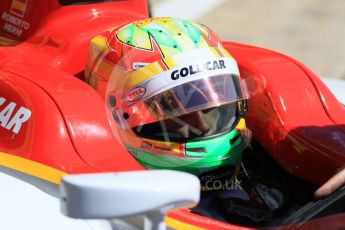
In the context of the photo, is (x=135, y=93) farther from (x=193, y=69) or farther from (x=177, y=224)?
(x=177, y=224)

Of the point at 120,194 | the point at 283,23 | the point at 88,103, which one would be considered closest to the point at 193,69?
the point at 88,103

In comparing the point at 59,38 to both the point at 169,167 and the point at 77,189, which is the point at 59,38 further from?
the point at 77,189

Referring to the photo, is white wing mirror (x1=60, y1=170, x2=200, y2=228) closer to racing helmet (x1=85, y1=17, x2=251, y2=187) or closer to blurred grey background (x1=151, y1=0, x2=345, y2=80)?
racing helmet (x1=85, y1=17, x2=251, y2=187)

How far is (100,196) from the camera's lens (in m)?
1.27

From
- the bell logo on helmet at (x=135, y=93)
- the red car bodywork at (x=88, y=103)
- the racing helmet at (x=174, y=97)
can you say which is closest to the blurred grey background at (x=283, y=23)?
the red car bodywork at (x=88, y=103)

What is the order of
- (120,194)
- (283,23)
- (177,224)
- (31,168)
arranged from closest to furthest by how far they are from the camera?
(120,194) < (177,224) < (31,168) < (283,23)

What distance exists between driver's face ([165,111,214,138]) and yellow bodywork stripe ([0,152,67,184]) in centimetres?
37

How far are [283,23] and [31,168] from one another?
448 centimetres

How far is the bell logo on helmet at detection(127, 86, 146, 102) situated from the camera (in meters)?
1.91

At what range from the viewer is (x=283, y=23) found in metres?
5.93

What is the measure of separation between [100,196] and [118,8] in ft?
4.19

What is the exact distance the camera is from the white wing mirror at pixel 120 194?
127 centimetres

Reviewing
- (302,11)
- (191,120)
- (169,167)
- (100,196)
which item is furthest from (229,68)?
(302,11)

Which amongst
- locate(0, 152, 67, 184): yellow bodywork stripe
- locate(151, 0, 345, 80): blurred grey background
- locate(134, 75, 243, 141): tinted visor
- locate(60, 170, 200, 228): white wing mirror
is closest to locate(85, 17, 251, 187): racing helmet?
locate(134, 75, 243, 141): tinted visor
